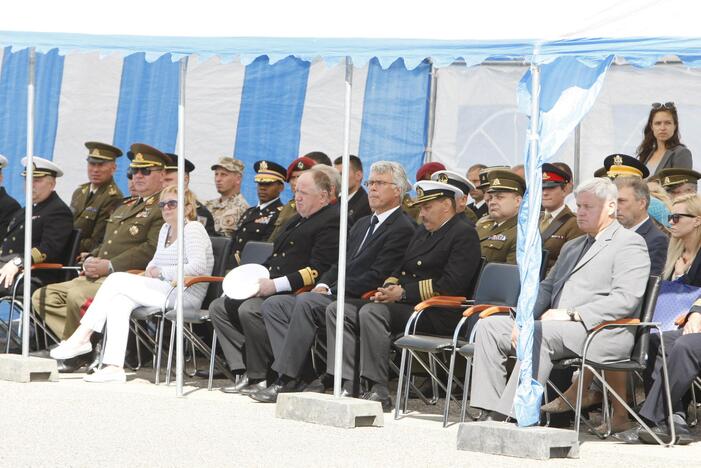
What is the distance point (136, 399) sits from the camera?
7910mm

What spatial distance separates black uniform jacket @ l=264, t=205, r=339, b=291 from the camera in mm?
8555

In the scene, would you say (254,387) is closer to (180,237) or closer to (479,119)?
(180,237)

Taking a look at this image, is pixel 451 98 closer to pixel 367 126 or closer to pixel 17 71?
pixel 367 126

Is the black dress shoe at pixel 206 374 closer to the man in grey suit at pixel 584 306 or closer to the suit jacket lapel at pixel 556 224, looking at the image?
the suit jacket lapel at pixel 556 224

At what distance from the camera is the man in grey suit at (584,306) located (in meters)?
6.65

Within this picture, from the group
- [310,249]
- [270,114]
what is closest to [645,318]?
[310,249]

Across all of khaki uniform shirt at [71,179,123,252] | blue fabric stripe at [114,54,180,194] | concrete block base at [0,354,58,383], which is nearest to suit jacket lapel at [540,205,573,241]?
concrete block base at [0,354,58,383]

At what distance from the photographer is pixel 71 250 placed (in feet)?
33.3

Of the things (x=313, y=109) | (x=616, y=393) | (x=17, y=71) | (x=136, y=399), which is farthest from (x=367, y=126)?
(x=616, y=393)

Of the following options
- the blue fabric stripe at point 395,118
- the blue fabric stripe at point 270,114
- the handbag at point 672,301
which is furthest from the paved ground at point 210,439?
the blue fabric stripe at point 270,114

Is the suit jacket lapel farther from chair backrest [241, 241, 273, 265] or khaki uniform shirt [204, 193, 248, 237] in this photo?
khaki uniform shirt [204, 193, 248, 237]

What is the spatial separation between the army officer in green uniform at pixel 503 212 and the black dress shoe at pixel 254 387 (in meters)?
1.61

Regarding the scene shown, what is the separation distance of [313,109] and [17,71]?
Answer: 9.56 feet

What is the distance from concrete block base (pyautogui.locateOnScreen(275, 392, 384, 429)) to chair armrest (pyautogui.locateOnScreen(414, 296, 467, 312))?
65 cm
